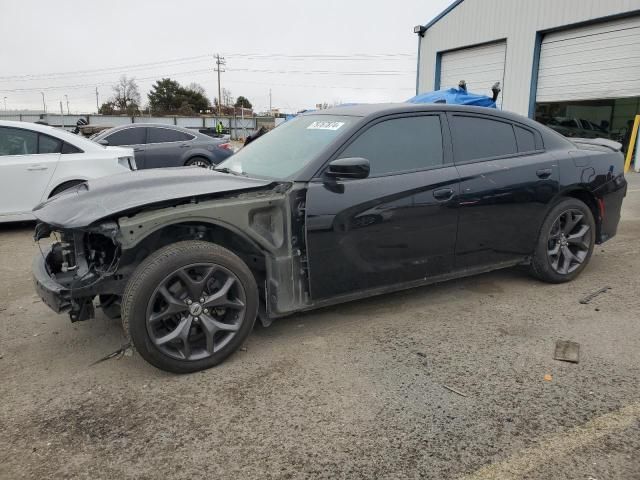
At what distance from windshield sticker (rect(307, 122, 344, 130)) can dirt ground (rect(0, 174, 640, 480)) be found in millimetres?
1432

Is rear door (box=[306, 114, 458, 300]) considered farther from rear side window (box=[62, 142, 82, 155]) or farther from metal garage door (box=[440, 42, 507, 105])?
metal garage door (box=[440, 42, 507, 105])

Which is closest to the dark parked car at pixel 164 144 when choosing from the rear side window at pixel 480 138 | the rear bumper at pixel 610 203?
the rear side window at pixel 480 138

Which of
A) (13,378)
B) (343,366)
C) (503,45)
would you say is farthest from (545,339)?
(503,45)

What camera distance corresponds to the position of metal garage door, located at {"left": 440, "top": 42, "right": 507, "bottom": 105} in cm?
1770

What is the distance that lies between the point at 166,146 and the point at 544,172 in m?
8.31

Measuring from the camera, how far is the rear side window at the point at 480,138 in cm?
397

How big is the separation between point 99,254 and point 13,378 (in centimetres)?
89

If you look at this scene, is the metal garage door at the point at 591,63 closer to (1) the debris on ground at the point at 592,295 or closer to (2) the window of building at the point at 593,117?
(2) the window of building at the point at 593,117

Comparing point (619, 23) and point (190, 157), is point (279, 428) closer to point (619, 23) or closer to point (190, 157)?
point (190, 157)

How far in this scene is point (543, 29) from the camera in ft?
51.4

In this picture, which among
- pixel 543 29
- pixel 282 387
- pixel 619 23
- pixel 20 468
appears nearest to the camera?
pixel 20 468

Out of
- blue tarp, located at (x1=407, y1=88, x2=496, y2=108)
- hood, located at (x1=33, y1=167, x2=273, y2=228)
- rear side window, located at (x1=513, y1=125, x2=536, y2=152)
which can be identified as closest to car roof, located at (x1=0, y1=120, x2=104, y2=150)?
hood, located at (x1=33, y1=167, x2=273, y2=228)

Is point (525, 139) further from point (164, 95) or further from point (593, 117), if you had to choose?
point (164, 95)

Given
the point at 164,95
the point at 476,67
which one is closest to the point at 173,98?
the point at 164,95
